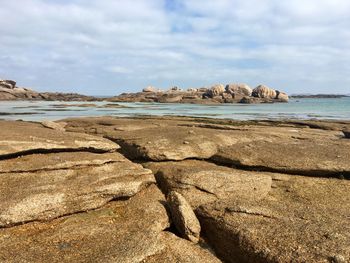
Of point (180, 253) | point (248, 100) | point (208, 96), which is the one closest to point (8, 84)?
point (208, 96)

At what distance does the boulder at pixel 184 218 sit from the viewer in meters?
13.0

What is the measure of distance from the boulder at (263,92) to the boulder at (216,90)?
14.6 metres

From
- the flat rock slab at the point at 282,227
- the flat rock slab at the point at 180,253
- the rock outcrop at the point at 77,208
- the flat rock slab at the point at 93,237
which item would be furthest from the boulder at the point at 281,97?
the flat rock slab at the point at 180,253

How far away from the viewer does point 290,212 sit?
44.3 feet

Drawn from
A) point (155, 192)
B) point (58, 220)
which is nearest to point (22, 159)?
point (58, 220)

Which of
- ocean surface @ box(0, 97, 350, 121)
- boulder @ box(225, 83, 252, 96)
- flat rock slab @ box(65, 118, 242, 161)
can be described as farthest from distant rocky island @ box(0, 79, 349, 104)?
flat rock slab @ box(65, 118, 242, 161)

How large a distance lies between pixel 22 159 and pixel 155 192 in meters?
5.58

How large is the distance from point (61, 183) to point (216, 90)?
521 feet

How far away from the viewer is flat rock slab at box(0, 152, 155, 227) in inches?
508

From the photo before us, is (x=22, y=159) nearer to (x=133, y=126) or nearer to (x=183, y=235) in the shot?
(x=183, y=235)

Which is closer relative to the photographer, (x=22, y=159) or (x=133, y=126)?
(x=22, y=159)

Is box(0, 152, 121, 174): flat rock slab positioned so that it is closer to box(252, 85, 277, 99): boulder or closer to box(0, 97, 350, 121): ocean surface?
box(0, 97, 350, 121): ocean surface

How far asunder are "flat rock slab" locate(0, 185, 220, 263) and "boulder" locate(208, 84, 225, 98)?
15378 cm

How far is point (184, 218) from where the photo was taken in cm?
1323
